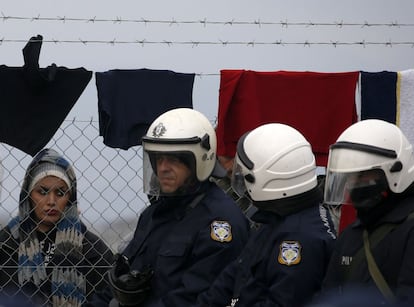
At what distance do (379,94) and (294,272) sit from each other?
2.22m

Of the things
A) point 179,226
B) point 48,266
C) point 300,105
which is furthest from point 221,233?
point 300,105

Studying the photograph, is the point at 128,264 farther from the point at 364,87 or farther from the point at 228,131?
the point at 364,87

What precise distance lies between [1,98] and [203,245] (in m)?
2.02

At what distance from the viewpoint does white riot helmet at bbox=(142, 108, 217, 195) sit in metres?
5.56

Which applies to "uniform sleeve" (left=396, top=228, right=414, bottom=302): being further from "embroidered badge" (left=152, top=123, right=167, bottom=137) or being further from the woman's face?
the woman's face

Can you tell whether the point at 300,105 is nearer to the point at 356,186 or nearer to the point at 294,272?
the point at 356,186

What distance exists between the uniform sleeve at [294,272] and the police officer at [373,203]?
0.25 ft

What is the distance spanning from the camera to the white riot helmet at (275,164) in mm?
5160

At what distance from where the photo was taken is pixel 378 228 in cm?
486

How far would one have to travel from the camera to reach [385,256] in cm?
468

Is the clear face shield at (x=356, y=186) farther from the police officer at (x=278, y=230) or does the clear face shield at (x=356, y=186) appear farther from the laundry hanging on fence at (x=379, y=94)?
the laundry hanging on fence at (x=379, y=94)

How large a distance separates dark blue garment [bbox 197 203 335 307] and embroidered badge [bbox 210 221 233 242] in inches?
5.6

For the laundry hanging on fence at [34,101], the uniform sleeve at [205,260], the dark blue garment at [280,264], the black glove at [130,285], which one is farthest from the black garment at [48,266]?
the dark blue garment at [280,264]

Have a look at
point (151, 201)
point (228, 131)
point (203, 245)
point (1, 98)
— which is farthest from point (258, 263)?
point (1, 98)
